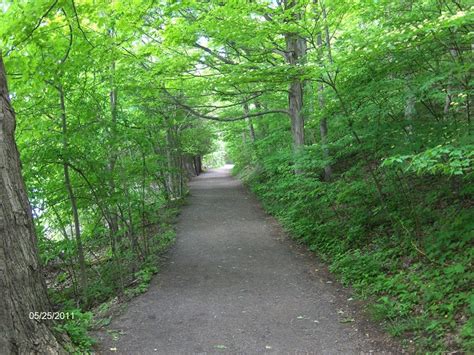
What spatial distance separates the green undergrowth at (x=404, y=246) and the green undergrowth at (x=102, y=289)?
3.57 m

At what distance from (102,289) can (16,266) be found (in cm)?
452

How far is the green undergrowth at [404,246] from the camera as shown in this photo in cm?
427

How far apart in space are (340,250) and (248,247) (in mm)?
2478

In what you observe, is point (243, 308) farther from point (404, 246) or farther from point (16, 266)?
point (16, 266)

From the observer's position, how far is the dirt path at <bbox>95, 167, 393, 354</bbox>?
452 centimetres

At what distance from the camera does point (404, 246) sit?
630cm

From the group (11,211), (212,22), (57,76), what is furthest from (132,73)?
(11,211)

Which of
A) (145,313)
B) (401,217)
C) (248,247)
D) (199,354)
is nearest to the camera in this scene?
(199,354)

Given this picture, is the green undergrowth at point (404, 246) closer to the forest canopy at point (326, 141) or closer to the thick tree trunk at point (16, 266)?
the forest canopy at point (326, 141)

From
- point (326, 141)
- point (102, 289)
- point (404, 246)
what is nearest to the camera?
point (404, 246)

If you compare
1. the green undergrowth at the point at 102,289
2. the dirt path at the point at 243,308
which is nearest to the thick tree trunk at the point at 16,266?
the green undergrowth at the point at 102,289

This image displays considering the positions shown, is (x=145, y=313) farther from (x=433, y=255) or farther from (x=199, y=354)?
(x=433, y=255)

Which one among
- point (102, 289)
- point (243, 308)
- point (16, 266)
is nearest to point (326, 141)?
point (243, 308)

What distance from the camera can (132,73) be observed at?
9.80 metres
